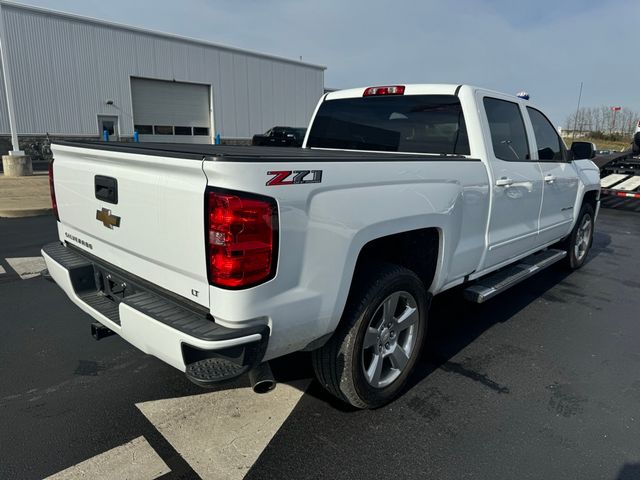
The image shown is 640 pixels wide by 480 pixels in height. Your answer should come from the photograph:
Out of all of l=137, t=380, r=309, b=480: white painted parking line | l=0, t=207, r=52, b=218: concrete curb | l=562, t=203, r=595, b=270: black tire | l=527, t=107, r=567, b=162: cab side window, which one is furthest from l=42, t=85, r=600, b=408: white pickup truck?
l=0, t=207, r=52, b=218: concrete curb

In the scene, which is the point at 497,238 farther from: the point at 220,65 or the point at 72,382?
the point at 220,65

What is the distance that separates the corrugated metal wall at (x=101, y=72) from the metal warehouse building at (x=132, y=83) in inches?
1.7

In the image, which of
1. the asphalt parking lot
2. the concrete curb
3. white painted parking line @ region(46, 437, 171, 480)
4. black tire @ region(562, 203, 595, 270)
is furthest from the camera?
the concrete curb

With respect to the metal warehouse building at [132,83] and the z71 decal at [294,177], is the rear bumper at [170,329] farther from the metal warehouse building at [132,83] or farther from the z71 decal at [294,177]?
the metal warehouse building at [132,83]

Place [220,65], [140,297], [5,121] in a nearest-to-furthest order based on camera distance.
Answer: [140,297]
[5,121]
[220,65]

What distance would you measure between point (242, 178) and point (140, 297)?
0.94 m

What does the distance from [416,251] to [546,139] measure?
262 centimetres

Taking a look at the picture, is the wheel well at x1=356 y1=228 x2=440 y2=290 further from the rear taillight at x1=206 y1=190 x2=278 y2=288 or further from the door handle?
the rear taillight at x1=206 y1=190 x2=278 y2=288

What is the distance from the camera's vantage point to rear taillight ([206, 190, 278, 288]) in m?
1.90

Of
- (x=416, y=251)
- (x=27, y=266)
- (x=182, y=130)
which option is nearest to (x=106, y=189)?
(x=416, y=251)

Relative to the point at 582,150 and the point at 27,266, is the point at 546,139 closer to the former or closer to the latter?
the point at 582,150

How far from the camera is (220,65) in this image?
26.7 metres

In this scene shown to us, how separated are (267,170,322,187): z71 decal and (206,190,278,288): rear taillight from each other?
9 cm

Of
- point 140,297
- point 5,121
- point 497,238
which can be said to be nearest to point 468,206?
point 497,238
